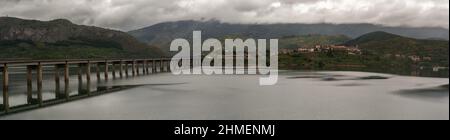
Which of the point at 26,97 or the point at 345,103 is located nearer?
the point at 345,103
